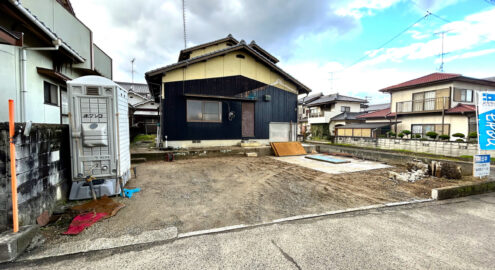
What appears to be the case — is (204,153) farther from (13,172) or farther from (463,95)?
(463,95)

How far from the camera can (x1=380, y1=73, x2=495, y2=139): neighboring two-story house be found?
42.6 ft

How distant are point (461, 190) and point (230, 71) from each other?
9.55m

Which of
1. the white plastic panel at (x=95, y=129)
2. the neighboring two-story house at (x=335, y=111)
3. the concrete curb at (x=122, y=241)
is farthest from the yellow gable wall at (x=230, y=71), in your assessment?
the neighboring two-story house at (x=335, y=111)

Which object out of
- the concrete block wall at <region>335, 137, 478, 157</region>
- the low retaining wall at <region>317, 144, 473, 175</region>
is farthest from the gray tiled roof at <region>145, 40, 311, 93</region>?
the concrete block wall at <region>335, 137, 478, 157</region>

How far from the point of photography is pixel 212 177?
567cm

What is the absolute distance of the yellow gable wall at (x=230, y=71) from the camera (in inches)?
368

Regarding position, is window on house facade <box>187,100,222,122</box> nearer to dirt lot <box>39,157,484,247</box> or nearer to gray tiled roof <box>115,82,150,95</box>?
Answer: dirt lot <box>39,157,484,247</box>

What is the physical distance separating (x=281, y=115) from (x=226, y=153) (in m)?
4.49

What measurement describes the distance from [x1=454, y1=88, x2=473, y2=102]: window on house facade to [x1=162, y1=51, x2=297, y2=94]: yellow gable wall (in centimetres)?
1198

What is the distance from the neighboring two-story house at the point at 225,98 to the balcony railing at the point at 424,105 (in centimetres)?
1015

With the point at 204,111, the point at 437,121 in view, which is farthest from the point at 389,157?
the point at 437,121

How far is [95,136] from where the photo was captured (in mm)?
3688

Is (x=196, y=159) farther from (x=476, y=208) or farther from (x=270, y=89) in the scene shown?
(x=476, y=208)

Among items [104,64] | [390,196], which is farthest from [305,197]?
[104,64]
